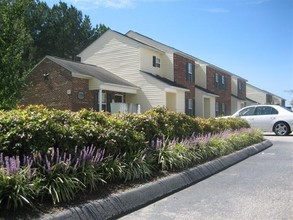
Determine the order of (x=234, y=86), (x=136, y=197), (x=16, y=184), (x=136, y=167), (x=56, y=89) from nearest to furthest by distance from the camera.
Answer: (x=16, y=184) → (x=136, y=197) → (x=136, y=167) → (x=56, y=89) → (x=234, y=86)

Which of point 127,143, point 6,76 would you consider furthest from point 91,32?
point 127,143

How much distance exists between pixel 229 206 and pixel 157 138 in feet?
8.95

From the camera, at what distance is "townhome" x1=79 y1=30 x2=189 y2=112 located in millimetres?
27672

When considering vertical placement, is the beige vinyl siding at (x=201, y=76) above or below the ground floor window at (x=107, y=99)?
above

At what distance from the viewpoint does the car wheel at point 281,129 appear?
19.8 meters

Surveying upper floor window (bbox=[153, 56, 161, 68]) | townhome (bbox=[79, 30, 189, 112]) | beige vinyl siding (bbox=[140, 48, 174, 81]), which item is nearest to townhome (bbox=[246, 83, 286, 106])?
beige vinyl siding (bbox=[140, 48, 174, 81])

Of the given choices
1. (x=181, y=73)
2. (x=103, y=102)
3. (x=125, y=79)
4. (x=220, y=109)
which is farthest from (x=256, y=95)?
(x=103, y=102)

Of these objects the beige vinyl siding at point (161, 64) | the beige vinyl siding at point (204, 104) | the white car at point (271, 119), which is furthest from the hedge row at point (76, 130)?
the beige vinyl siding at point (204, 104)

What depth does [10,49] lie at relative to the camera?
1403cm

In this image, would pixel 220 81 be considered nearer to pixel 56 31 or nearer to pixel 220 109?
pixel 220 109

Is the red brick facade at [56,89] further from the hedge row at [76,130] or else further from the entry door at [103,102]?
the hedge row at [76,130]

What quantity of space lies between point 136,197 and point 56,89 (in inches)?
758

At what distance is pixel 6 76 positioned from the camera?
1391 centimetres

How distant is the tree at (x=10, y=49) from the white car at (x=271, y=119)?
1134 cm
